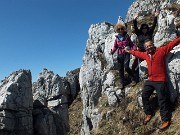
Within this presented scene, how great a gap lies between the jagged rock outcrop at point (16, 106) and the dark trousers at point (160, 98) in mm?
46559

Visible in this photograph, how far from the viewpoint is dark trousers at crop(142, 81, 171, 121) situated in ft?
35.9

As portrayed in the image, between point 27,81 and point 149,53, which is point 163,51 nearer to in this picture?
point 149,53

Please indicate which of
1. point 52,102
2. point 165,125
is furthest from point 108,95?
point 52,102

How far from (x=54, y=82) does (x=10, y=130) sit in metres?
22.1

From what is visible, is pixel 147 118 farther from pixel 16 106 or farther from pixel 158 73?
pixel 16 106

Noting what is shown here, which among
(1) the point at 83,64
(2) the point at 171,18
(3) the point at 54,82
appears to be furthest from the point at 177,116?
(3) the point at 54,82

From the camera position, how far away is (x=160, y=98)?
A: 11.3 meters

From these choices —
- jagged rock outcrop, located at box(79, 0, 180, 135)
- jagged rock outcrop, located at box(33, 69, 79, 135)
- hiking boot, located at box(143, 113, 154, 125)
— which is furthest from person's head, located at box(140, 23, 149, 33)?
jagged rock outcrop, located at box(33, 69, 79, 135)

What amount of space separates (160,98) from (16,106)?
51.0m

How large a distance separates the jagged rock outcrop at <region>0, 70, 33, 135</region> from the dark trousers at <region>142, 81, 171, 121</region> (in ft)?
153

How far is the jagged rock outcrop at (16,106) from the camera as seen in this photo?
5554 centimetres

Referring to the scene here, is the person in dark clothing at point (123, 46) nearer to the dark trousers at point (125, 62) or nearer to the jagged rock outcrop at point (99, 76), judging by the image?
the dark trousers at point (125, 62)

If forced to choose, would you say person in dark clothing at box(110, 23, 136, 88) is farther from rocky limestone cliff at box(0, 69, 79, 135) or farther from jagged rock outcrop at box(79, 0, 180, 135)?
rocky limestone cliff at box(0, 69, 79, 135)

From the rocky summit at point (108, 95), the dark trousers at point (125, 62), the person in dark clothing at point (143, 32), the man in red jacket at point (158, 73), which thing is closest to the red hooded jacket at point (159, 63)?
the man in red jacket at point (158, 73)
